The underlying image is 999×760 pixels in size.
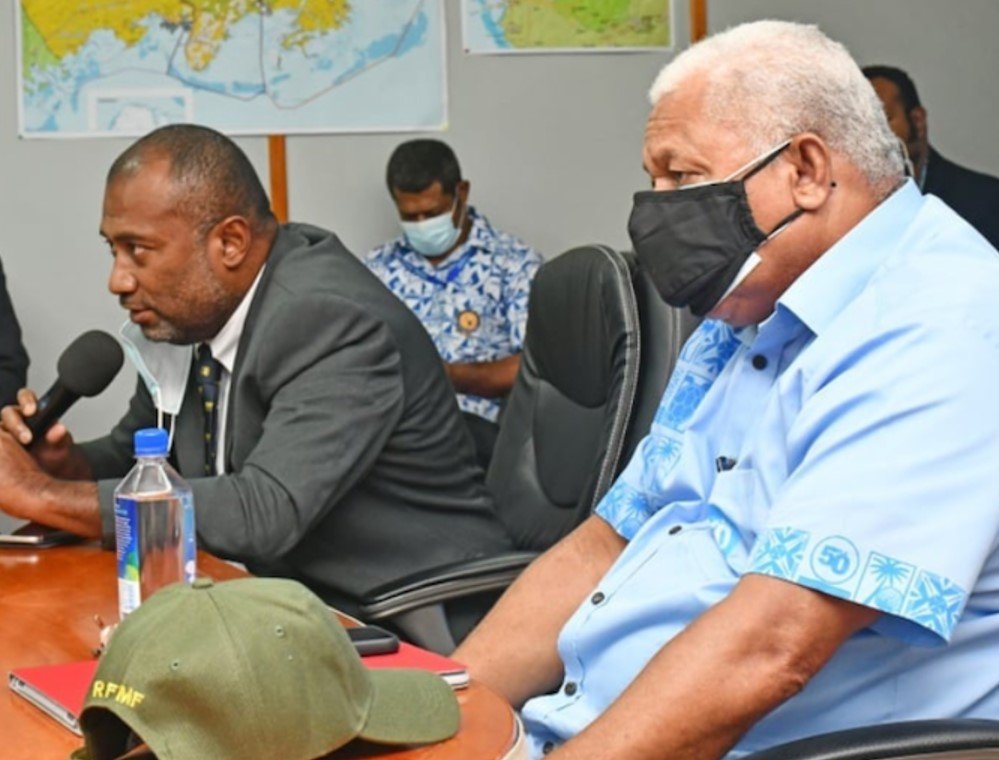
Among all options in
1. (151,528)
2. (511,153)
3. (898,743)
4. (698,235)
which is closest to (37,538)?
(151,528)

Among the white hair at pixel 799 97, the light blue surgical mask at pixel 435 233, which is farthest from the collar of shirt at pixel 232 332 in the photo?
the light blue surgical mask at pixel 435 233

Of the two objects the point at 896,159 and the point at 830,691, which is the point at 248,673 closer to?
the point at 830,691

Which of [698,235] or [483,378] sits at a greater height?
[698,235]

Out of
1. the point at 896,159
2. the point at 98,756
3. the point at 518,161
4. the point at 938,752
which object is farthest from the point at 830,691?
the point at 518,161

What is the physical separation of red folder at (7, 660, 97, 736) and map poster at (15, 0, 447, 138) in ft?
10.7

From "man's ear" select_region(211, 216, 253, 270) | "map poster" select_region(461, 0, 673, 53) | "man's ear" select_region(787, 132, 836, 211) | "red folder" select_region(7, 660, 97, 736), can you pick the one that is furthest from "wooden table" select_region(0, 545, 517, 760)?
"map poster" select_region(461, 0, 673, 53)

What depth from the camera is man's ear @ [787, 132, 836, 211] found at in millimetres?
1546

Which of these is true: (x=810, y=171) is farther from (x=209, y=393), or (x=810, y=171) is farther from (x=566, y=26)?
(x=566, y=26)

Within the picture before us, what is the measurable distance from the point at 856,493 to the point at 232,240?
48.5 inches

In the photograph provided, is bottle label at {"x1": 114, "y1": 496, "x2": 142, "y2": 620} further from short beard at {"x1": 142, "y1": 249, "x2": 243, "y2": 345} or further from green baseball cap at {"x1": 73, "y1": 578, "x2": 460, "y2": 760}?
short beard at {"x1": 142, "y1": 249, "x2": 243, "y2": 345}

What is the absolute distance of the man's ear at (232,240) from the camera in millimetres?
2285

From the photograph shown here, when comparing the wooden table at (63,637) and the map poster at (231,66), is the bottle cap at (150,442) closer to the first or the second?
the wooden table at (63,637)

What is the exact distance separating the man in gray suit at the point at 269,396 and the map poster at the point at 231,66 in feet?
→ 7.00

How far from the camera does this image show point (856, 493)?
52.5 inches
